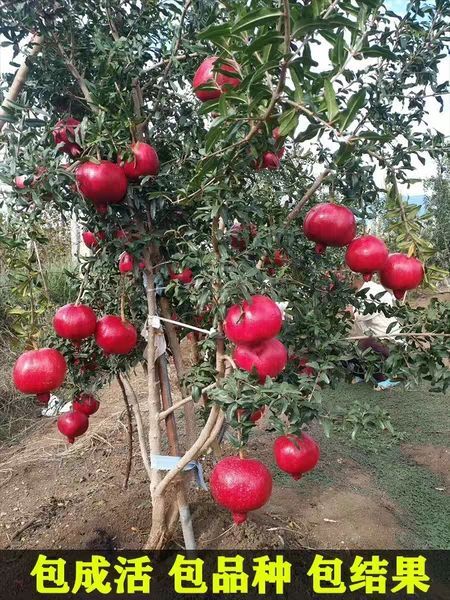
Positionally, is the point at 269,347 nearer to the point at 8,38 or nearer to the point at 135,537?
the point at 8,38

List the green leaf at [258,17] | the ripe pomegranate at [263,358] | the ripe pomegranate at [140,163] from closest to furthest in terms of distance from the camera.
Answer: the green leaf at [258,17] → the ripe pomegranate at [263,358] → the ripe pomegranate at [140,163]

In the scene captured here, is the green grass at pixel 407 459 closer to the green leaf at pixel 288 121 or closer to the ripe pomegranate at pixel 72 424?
the ripe pomegranate at pixel 72 424

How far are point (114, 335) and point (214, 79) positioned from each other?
70 centimetres

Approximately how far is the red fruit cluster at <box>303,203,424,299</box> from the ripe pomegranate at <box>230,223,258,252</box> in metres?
0.22

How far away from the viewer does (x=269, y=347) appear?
1.06 meters

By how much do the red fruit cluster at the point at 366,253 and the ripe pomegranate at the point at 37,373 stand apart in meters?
0.71

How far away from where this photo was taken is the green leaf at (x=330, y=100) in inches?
29.8

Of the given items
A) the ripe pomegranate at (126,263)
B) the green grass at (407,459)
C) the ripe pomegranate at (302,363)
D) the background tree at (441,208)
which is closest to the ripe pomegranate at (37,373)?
the ripe pomegranate at (126,263)

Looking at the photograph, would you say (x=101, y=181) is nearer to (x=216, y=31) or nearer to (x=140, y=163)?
(x=140, y=163)

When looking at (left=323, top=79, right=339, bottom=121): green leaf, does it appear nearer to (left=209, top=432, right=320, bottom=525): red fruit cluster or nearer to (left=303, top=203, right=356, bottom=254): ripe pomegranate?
(left=303, top=203, right=356, bottom=254): ripe pomegranate

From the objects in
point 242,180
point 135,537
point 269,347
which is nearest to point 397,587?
point 135,537

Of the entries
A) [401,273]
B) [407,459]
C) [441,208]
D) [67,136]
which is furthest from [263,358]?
[441,208]

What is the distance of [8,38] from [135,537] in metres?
1.76

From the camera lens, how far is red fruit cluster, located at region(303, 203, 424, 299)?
112 centimetres
